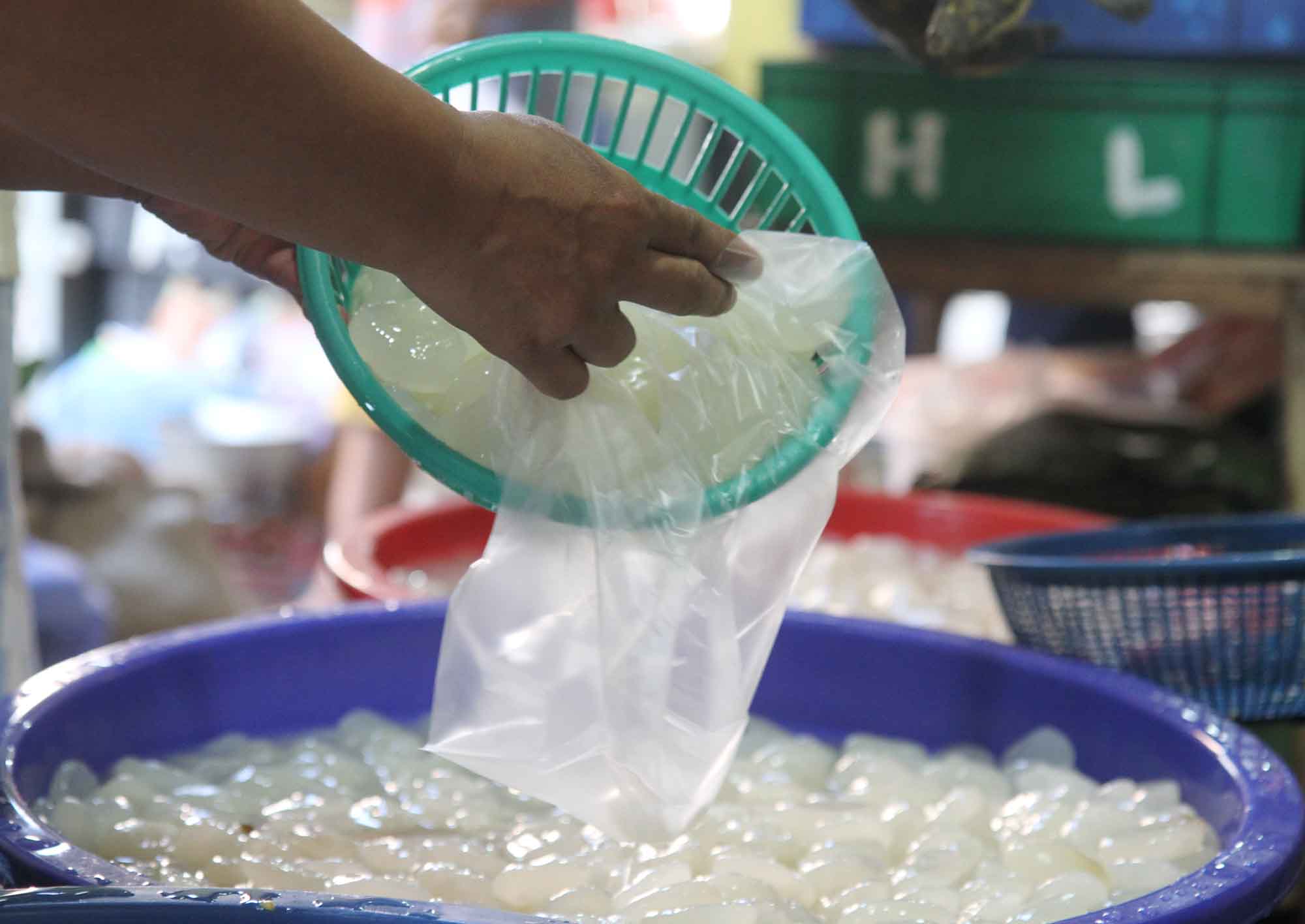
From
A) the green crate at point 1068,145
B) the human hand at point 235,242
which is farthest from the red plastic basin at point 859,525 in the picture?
the human hand at point 235,242

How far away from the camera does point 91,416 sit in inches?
178

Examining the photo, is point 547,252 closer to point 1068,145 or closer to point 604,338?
point 604,338

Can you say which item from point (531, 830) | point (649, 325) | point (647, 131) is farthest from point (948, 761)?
point (647, 131)

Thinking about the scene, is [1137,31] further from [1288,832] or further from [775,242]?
[1288,832]

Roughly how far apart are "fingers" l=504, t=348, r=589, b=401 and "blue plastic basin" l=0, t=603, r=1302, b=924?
1.16 feet

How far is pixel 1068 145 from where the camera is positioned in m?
2.21

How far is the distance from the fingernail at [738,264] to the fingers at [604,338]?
0.28 feet

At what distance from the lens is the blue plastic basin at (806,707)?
0.83m

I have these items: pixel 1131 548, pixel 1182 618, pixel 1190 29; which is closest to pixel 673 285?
pixel 1182 618

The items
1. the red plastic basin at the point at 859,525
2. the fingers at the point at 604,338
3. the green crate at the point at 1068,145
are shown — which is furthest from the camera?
the green crate at the point at 1068,145

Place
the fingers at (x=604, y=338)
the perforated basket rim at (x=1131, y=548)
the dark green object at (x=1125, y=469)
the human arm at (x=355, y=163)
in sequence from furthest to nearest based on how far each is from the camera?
the dark green object at (x=1125, y=469) < the perforated basket rim at (x=1131, y=548) < the fingers at (x=604, y=338) < the human arm at (x=355, y=163)

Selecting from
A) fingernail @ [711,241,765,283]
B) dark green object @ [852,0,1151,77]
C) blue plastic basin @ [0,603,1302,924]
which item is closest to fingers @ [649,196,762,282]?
fingernail @ [711,241,765,283]

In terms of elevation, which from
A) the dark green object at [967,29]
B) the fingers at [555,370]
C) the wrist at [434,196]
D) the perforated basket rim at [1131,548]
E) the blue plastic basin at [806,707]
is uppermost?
the dark green object at [967,29]

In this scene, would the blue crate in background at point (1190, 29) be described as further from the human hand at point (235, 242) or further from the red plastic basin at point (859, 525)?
the human hand at point (235, 242)
